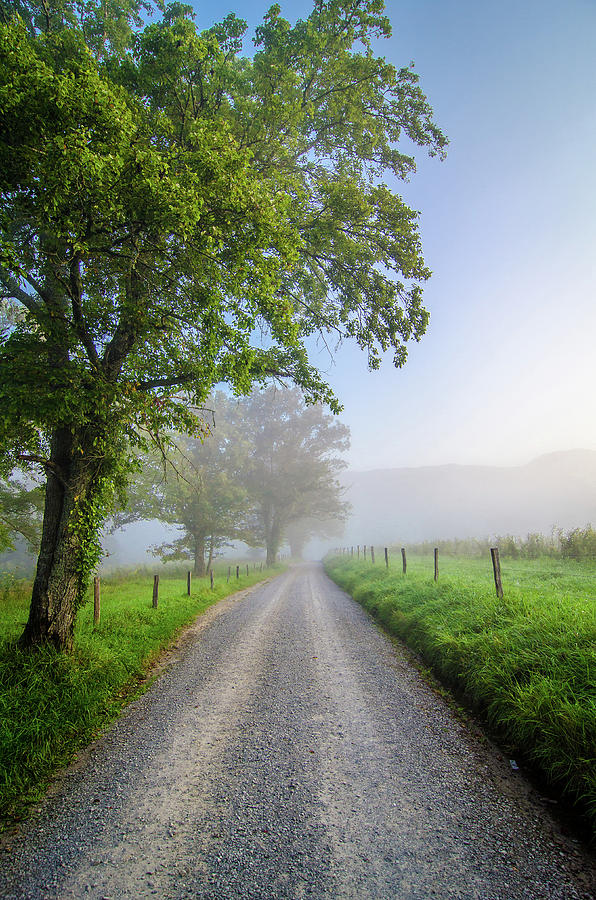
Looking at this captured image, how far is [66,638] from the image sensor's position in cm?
577

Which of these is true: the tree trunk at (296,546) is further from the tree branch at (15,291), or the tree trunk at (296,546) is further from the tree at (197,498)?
the tree branch at (15,291)

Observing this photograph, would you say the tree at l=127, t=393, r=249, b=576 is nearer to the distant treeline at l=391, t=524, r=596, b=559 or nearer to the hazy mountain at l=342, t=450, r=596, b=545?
the distant treeline at l=391, t=524, r=596, b=559

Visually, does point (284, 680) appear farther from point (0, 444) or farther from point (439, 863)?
point (0, 444)

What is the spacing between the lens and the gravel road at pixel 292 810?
2426 millimetres

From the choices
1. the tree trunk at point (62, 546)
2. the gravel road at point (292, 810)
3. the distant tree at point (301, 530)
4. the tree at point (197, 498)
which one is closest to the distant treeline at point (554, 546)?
the gravel road at point (292, 810)

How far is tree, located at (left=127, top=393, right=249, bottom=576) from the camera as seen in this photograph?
2048 centimetres

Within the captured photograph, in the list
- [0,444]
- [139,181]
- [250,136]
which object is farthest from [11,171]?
[250,136]

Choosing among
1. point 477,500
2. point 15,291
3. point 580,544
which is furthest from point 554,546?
point 477,500

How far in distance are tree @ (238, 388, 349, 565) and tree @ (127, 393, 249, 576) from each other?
670 cm

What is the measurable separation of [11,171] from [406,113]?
8987 mm

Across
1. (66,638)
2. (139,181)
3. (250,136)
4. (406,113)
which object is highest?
(406,113)

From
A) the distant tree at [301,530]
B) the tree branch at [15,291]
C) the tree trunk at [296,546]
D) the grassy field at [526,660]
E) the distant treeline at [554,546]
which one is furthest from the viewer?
the tree trunk at [296,546]

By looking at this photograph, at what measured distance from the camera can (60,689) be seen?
15.6 feet

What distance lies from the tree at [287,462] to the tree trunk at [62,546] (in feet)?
83.7
